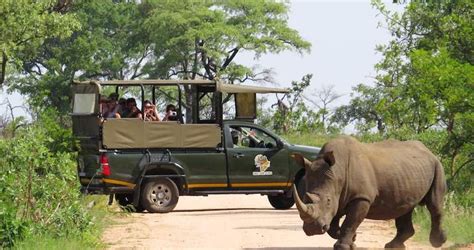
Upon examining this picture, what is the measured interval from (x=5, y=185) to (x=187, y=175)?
7731mm

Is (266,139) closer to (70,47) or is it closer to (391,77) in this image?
(391,77)

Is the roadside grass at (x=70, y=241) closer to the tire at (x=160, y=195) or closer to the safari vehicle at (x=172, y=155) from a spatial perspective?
the safari vehicle at (x=172, y=155)

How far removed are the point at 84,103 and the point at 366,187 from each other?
31.5 feet

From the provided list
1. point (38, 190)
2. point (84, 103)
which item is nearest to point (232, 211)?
point (84, 103)

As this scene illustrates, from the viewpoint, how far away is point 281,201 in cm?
2269

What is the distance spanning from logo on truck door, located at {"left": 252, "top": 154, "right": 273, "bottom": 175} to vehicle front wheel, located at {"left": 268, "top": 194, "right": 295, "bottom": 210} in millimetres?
980

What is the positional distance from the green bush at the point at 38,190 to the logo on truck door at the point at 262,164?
22.4 ft

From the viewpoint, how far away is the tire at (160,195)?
21.1 metres

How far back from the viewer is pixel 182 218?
788 inches

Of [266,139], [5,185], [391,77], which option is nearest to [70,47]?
[391,77]

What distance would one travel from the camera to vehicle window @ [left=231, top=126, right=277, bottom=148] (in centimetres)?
2195

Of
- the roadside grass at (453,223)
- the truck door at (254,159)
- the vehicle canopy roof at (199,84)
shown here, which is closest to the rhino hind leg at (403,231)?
the roadside grass at (453,223)

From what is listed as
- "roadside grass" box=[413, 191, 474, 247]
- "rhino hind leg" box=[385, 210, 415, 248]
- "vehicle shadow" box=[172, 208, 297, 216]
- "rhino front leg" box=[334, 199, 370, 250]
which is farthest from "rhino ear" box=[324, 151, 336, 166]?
"vehicle shadow" box=[172, 208, 297, 216]

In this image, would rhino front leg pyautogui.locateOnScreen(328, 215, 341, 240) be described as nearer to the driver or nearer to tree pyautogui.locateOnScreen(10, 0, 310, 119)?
the driver
